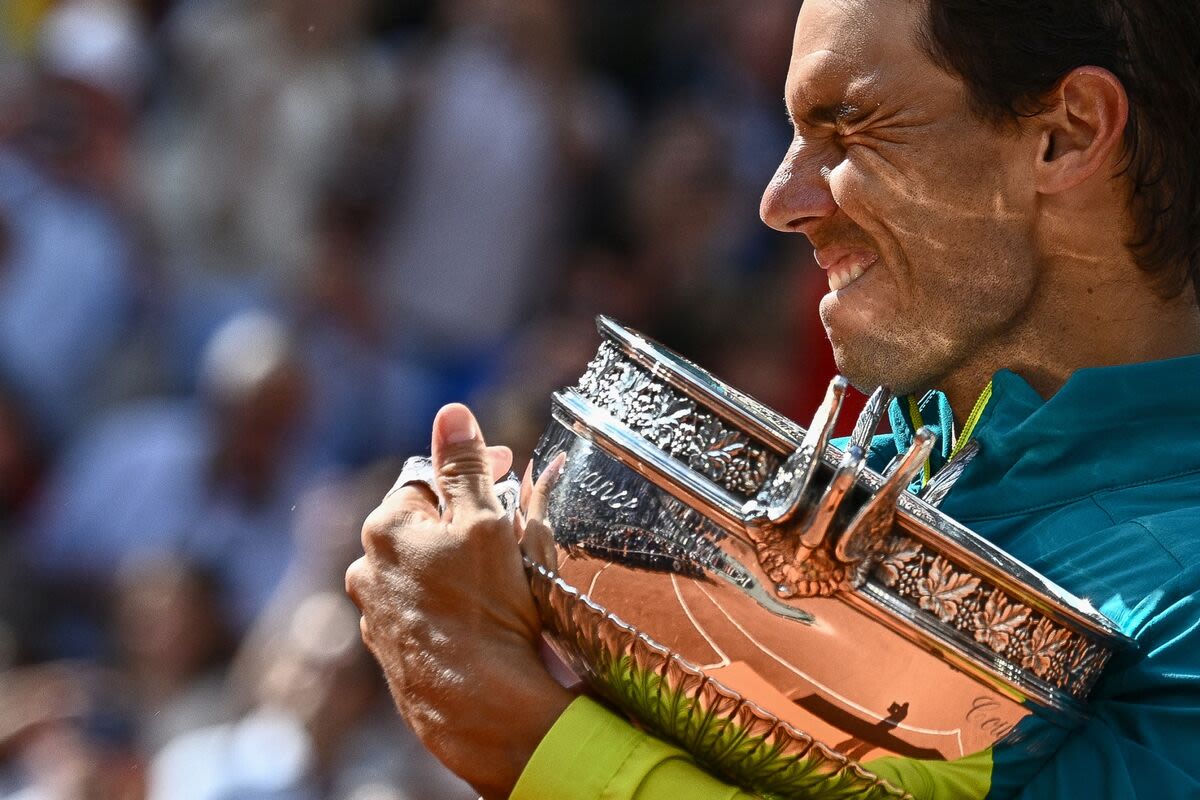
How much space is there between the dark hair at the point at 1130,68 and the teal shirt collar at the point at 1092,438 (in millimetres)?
144

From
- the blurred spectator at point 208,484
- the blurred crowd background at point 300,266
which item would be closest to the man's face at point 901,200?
the blurred crowd background at point 300,266

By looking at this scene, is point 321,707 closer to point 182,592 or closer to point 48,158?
point 182,592

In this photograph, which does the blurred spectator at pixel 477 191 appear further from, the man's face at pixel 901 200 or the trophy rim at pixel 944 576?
the trophy rim at pixel 944 576

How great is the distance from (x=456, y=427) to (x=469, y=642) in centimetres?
19

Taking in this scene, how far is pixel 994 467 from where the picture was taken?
5.06ft

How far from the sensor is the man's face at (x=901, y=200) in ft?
Result: 5.04

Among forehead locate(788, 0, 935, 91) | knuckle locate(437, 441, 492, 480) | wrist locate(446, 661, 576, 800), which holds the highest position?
forehead locate(788, 0, 935, 91)

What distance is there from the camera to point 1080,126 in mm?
1551

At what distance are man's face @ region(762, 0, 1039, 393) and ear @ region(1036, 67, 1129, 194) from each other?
0.02m

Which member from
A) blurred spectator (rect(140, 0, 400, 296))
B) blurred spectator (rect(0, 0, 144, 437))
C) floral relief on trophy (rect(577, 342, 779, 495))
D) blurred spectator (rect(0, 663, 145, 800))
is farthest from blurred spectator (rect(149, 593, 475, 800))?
floral relief on trophy (rect(577, 342, 779, 495))

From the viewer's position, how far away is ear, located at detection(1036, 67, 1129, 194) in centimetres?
154

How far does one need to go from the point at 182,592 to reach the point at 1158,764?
3495 millimetres

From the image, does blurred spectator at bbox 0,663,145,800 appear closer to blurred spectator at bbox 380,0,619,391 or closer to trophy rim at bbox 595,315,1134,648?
blurred spectator at bbox 380,0,619,391

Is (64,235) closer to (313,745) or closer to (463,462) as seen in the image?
(313,745)
